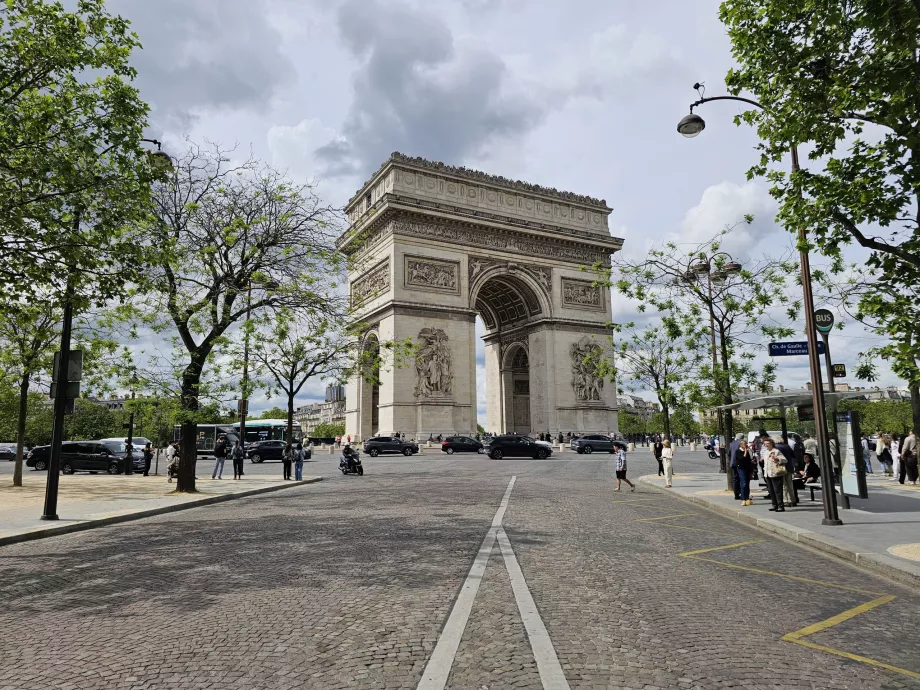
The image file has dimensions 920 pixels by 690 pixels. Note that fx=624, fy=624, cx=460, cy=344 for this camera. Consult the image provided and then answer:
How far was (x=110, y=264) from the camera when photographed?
→ 1032 cm

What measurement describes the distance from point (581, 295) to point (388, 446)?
69.7 feet

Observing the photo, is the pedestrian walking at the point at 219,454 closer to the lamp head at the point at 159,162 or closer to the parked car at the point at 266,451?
the lamp head at the point at 159,162

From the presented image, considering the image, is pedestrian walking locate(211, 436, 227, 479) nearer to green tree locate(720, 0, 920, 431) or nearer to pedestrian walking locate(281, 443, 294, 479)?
pedestrian walking locate(281, 443, 294, 479)

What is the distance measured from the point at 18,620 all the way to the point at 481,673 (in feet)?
13.2

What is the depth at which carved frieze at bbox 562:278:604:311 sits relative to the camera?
50594 mm

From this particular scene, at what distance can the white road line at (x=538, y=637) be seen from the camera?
3695 millimetres

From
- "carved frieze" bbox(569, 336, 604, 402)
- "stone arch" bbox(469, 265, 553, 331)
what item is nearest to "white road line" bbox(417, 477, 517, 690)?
"stone arch" bbox(469, 265, 553, 331)

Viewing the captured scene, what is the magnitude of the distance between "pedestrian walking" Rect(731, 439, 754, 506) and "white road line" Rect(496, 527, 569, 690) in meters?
9.24

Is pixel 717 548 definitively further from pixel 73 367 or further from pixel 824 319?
pixel 73 367

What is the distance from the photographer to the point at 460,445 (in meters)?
41.9

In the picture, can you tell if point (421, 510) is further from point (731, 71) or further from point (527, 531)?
point (731, 71)

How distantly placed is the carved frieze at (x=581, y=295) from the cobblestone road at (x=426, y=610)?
4130 centimetres

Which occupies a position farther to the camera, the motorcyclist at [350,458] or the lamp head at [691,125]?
the motorcyclist at [350,458]

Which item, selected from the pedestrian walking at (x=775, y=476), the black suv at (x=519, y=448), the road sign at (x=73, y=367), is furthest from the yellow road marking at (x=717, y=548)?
the black suv at (x=519, y=448)
